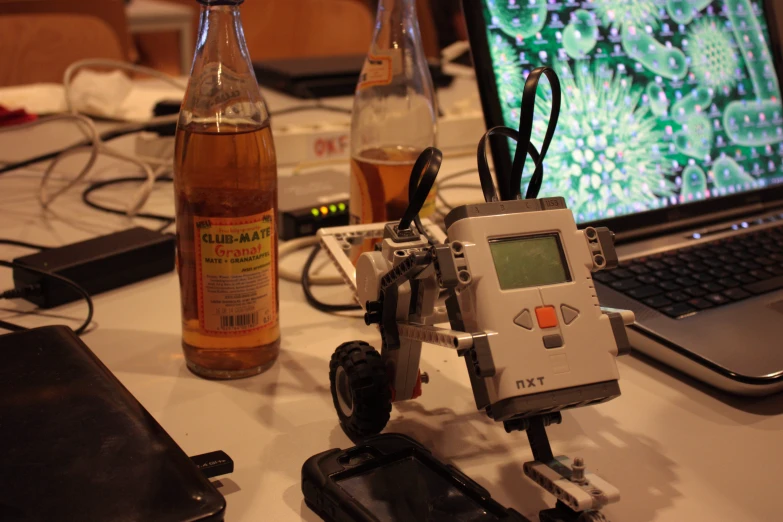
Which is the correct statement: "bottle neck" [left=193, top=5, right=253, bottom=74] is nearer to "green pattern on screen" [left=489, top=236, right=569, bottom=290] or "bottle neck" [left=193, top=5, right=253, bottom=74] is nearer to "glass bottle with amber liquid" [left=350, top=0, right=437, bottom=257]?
"glass bottle with amber liquid" [left=350, top=0, right=437, bottom=257]

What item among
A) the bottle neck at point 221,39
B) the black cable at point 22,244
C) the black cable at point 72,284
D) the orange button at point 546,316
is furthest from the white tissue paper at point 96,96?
the orange button at point 546,316

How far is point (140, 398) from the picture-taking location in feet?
1.86

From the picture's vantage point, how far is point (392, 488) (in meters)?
0.44

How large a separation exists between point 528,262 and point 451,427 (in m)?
0.16

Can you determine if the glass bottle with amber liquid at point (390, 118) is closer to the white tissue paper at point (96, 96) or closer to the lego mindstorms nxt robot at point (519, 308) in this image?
the lego mindstorms nxt robot at point (519, 308)

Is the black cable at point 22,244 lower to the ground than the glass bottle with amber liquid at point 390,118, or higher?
lower

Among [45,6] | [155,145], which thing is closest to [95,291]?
[155,145]

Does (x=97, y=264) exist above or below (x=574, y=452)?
above

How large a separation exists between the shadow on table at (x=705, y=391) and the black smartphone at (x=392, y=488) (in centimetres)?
22

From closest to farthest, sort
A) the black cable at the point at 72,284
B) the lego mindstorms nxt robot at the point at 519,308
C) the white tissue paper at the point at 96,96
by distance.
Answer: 1. the lego mindstorms nxt robot at the point at 519,308
2. the black cable at the point at 72,284
3. the white tissue paper at the point at 96,96

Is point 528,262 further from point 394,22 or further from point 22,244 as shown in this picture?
point 22,244

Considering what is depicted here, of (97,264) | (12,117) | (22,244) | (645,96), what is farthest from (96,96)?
(645,96)

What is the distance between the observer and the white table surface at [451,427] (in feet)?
1.53

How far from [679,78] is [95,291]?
24.8 inches
